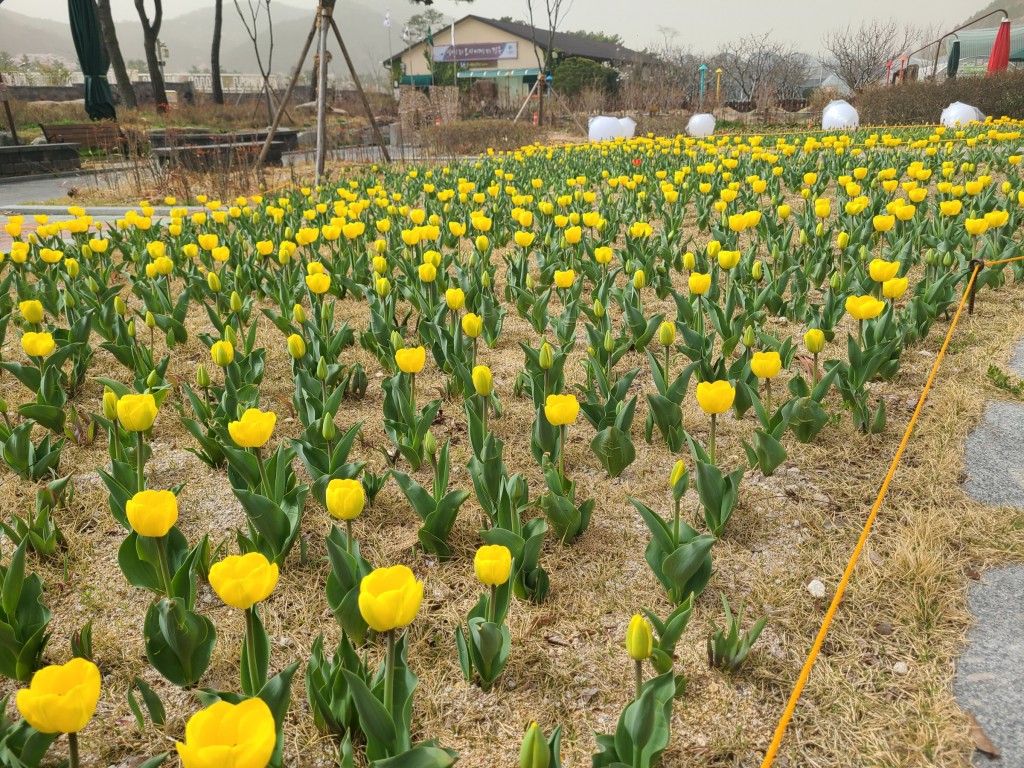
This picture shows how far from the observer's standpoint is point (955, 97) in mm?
17094

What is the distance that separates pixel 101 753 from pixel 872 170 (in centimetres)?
804

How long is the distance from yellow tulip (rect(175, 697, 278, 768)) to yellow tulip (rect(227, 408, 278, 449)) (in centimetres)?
102

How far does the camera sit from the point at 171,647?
1625 millimetres

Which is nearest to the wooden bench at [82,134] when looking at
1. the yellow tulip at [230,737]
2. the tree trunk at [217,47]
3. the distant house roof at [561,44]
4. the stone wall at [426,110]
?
the stone wall at [426,110]

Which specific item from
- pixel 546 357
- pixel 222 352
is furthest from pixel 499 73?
pixel 546 357

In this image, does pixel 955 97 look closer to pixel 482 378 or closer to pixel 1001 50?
pixel 1001 50

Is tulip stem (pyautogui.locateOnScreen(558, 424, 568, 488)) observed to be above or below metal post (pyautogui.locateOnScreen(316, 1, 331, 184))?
below

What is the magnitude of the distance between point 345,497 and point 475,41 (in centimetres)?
6203

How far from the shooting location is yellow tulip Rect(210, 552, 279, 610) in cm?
132

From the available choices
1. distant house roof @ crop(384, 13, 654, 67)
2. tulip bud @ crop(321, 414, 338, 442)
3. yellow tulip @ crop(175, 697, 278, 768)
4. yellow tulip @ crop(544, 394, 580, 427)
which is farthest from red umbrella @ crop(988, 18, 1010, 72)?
distant house roof @ crop(384, 13, 654, 67)

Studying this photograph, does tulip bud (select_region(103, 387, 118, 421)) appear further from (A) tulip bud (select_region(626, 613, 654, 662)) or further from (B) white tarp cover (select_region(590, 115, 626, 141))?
(B) white tarp cover (select_region(590, 115, 626, 141))

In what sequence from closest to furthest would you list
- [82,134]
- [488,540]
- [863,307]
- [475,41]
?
[488,540] < [863,307] < [82,134] < [475,41]

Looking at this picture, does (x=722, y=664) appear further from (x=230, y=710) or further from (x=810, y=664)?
(x=230, y=710)

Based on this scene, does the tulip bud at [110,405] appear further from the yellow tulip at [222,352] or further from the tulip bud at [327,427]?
the tulip bud at [327,427]
